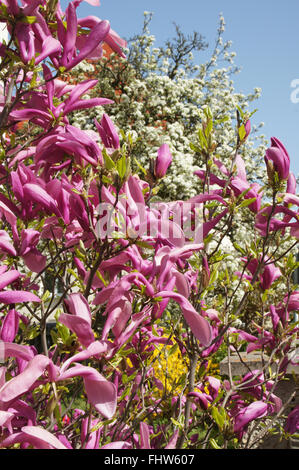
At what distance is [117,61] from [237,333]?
36.4ft

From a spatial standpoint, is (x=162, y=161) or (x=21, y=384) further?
(x=162, y=161)

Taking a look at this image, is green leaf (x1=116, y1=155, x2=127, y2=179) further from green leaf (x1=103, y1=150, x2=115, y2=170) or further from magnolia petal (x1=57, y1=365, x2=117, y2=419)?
magnolia petal (x1=57, y1=365, x2=117, y2=419)

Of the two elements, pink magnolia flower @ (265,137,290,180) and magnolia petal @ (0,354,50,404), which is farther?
pink magnolia flower @ (265,137,290,180)

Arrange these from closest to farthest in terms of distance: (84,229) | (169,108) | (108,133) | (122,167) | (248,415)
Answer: (122,167) < (84,229) < (108,133) < (248,415) < (169,108)

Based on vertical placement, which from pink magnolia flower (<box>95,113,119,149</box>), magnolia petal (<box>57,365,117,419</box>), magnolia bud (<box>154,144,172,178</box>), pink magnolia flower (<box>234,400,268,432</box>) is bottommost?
pink magnolia flower (<box>234,400,268,432</box>)

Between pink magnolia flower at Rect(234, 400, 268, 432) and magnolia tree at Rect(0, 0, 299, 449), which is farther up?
magnolia tree at Rect(0, 0, 299, 449)

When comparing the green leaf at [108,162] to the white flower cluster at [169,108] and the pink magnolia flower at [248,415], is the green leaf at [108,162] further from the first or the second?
the white flower cluster at [169,108]

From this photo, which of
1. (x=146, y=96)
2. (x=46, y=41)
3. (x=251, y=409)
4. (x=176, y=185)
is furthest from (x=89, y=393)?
(x=146, y=96)

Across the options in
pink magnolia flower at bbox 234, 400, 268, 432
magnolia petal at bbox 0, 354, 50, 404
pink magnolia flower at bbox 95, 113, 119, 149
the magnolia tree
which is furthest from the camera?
pink magnolia flower at bbox 234, 400, 268, 432

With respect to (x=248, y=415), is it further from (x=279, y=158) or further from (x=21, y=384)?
(x=21, y=384)

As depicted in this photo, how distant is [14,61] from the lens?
1300 millimetres

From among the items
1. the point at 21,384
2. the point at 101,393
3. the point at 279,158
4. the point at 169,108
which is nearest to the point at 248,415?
the point at 279,158

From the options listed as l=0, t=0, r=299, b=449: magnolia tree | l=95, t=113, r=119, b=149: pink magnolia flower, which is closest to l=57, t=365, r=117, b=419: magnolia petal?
l=0, t=0, r=299, b=449: magnolia tree

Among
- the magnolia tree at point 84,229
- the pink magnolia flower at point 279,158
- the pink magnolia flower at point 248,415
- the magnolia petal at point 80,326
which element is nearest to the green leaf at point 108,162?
the magnolia tree at point 84,229
